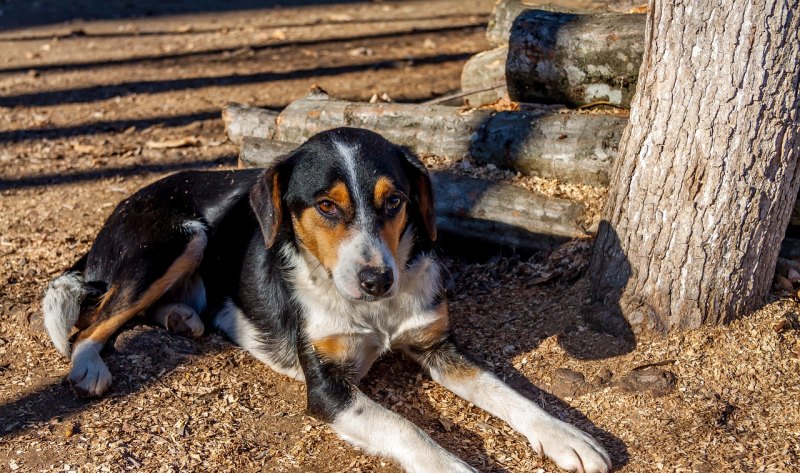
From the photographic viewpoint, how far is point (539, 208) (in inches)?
214

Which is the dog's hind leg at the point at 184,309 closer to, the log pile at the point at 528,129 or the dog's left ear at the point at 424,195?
the log pile at the point at 528,129

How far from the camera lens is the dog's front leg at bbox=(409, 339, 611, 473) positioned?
386 centimetres

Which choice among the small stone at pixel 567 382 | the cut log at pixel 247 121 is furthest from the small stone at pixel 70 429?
the cut log at pixel 247 121

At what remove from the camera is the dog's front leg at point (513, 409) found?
12.7ft

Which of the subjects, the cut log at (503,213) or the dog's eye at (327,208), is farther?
the cut log at (503,213)

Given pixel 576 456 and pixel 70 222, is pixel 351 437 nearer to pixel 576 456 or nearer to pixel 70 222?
pixel 576 456

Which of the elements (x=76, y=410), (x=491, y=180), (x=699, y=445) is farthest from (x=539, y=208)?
(x=76, y=410)

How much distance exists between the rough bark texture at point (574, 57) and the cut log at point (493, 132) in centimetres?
26

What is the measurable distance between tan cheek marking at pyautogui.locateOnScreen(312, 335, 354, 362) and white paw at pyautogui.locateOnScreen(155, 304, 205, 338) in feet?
3.22

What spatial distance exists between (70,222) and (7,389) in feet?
7.62

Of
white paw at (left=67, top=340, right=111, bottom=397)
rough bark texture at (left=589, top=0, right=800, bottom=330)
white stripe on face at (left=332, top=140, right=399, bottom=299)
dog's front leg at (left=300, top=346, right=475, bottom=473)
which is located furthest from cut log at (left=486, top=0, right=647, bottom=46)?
white paw at (left=67, top=340, right=111, bottom=397)

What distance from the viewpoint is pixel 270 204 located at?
14.3 feet

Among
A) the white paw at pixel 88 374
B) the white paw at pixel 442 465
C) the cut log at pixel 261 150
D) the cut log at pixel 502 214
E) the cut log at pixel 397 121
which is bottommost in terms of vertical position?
the white paw at pixel 442 465

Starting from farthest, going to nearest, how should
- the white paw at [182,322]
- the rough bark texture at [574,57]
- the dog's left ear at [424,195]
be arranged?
1. the rough bark texture at [574,57]
2. the white paw at [182,322]
3. the dog's left ear at [424,195]
